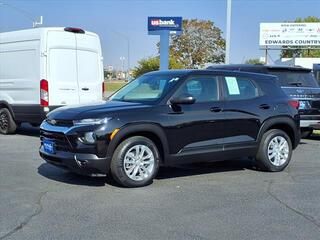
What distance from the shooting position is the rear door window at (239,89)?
8062 mm

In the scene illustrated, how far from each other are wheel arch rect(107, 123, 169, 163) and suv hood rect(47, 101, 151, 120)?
30 centimetres

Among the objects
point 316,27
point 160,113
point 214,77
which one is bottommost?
point 160,113

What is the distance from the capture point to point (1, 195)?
257 inches

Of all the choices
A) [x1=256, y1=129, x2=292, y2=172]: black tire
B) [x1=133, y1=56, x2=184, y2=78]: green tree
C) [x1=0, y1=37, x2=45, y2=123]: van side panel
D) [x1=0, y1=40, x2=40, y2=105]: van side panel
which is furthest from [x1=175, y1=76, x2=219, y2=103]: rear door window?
[x1=133, y1=56, x2=184, y2=78]: green tree

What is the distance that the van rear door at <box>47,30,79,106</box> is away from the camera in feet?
39.3

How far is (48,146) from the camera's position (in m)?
7.23

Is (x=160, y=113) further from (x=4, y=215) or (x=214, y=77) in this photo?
(x=4, y=215)

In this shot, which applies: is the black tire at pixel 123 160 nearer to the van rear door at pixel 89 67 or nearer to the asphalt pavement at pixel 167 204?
the asphalt pavement at pixel 167 204

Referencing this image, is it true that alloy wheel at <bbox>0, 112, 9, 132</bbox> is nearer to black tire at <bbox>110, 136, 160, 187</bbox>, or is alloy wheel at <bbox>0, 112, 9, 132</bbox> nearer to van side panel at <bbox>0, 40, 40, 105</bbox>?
van side panel at <bbox>0, 40, 40, 105</bbox>

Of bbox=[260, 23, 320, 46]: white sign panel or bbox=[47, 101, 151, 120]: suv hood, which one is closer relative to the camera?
bbox=[47, 101, 151, 120]: suv hood

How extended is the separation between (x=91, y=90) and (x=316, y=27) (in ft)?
133

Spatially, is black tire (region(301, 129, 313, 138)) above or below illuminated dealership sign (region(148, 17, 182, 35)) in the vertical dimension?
below

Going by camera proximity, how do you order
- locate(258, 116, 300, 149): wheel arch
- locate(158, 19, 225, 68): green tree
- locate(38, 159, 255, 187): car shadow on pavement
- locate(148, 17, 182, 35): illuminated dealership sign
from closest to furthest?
locate(38, 159, 255, 187): car shadow on pavement < locate(258, 116, 300, 149): wheel arch < locate(148, 17, 182, 35): illuminated dealership sign < locate(158, 19, 225, 68): green tree

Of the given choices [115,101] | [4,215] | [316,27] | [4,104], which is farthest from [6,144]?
[316,27]
